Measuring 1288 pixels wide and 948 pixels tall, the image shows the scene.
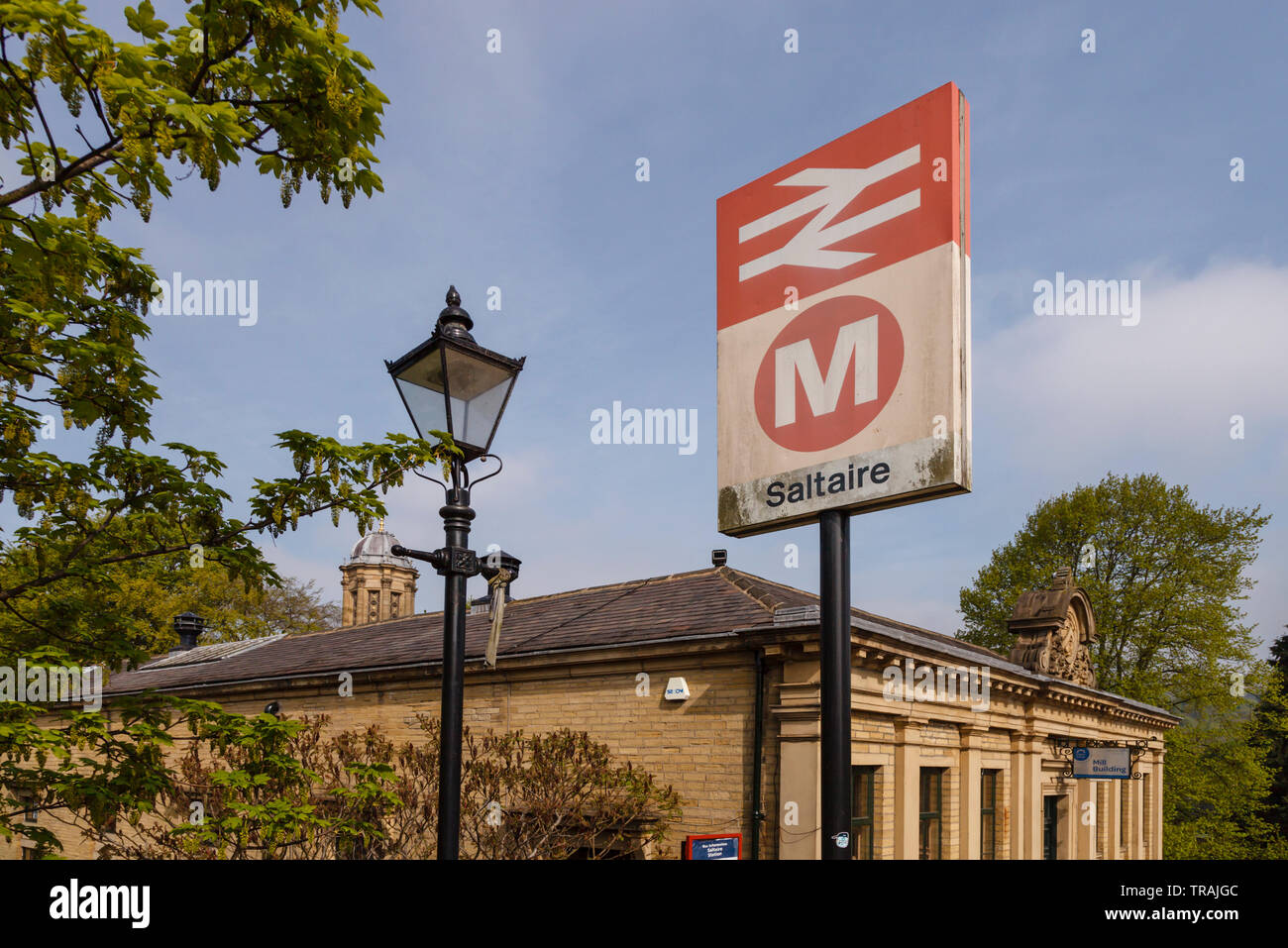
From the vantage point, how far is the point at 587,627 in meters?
15.6

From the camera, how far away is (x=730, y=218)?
15.5ft

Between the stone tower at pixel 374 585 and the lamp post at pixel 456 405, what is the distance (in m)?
51.6

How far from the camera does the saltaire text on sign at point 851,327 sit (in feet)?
12.9

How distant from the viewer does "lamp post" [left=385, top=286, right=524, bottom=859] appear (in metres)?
5.25

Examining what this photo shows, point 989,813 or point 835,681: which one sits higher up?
point 835,681

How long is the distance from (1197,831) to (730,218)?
33.7m

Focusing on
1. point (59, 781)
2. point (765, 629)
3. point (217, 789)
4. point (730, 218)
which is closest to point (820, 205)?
point (730, 218)

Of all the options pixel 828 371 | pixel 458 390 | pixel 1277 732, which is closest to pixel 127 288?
pixel 458 390

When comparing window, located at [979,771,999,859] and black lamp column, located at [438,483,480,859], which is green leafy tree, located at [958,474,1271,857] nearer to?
window, located at [979,771,999,859]

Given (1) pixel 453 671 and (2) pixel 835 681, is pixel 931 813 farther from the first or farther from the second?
(2) pixel 835 681

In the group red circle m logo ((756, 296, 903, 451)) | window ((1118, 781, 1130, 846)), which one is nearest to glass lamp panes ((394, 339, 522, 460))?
red circle m logo ((756, 296, 903, 451))

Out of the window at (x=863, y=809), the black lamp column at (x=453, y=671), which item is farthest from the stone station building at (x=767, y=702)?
the black lamp column at (x=453, y=671)

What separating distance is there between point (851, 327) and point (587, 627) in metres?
12.1
